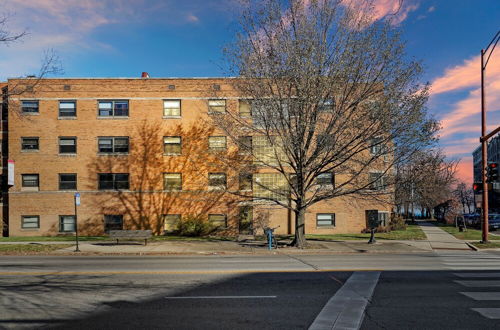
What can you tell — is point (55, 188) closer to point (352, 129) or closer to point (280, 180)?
point (280, 180)

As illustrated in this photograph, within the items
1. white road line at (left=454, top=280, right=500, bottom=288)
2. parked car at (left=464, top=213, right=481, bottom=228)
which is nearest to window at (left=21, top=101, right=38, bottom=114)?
white road line at (left=454, top=280, right=500, bottom=288)

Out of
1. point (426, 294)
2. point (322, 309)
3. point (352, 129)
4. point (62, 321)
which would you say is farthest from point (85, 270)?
point (352, 129)

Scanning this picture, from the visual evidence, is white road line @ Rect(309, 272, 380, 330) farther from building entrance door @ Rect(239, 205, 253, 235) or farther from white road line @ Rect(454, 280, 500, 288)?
building entrance door @ Rect(239, 205, 253, 235)

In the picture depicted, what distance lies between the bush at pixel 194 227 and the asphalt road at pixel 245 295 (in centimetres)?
1334

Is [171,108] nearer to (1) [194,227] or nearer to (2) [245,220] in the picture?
(1) [194,227]

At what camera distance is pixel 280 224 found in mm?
29781

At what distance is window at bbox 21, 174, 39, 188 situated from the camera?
97.7 ft

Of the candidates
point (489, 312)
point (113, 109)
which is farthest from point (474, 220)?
point (489, 312)

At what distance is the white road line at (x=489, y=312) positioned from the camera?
25.0 feet

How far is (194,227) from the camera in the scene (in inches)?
1125

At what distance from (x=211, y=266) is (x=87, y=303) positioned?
593 cm

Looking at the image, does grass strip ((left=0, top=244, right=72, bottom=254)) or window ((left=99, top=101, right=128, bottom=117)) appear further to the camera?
window ((left=99, top=101, right=128, bottom=117))

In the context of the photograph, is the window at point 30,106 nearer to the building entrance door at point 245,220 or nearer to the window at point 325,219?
the building entrance door at point 245,220

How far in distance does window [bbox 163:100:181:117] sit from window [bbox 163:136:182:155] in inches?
69.4
